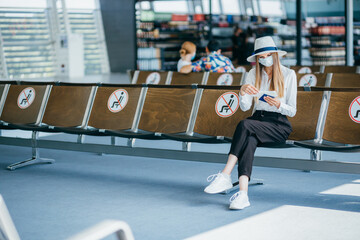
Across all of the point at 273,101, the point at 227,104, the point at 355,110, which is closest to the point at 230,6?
the point at 227,104

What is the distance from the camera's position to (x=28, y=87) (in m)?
5.70

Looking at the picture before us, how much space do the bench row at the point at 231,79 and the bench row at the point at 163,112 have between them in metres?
1.69

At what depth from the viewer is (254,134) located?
12.8ft

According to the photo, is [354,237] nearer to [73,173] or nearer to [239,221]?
[239,221]

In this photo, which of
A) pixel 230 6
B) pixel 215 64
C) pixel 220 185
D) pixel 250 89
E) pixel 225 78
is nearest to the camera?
pixel 220 185

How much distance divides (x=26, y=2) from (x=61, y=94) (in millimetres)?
11025

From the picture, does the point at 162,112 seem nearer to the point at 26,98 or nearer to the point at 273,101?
the point at 273,101

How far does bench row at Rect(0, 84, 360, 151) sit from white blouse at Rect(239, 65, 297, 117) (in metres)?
0.27

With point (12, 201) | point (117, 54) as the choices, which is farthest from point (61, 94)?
point (117, 54)

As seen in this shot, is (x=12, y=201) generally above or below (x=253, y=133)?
below

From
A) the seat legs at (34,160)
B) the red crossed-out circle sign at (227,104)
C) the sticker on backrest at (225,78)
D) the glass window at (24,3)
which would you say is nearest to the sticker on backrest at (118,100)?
the seat legs at (34,160)

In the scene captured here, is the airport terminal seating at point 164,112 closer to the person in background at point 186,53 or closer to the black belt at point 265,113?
the black belt at point 265,113

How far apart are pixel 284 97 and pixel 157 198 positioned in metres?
1.20

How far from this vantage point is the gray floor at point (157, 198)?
334 cm
